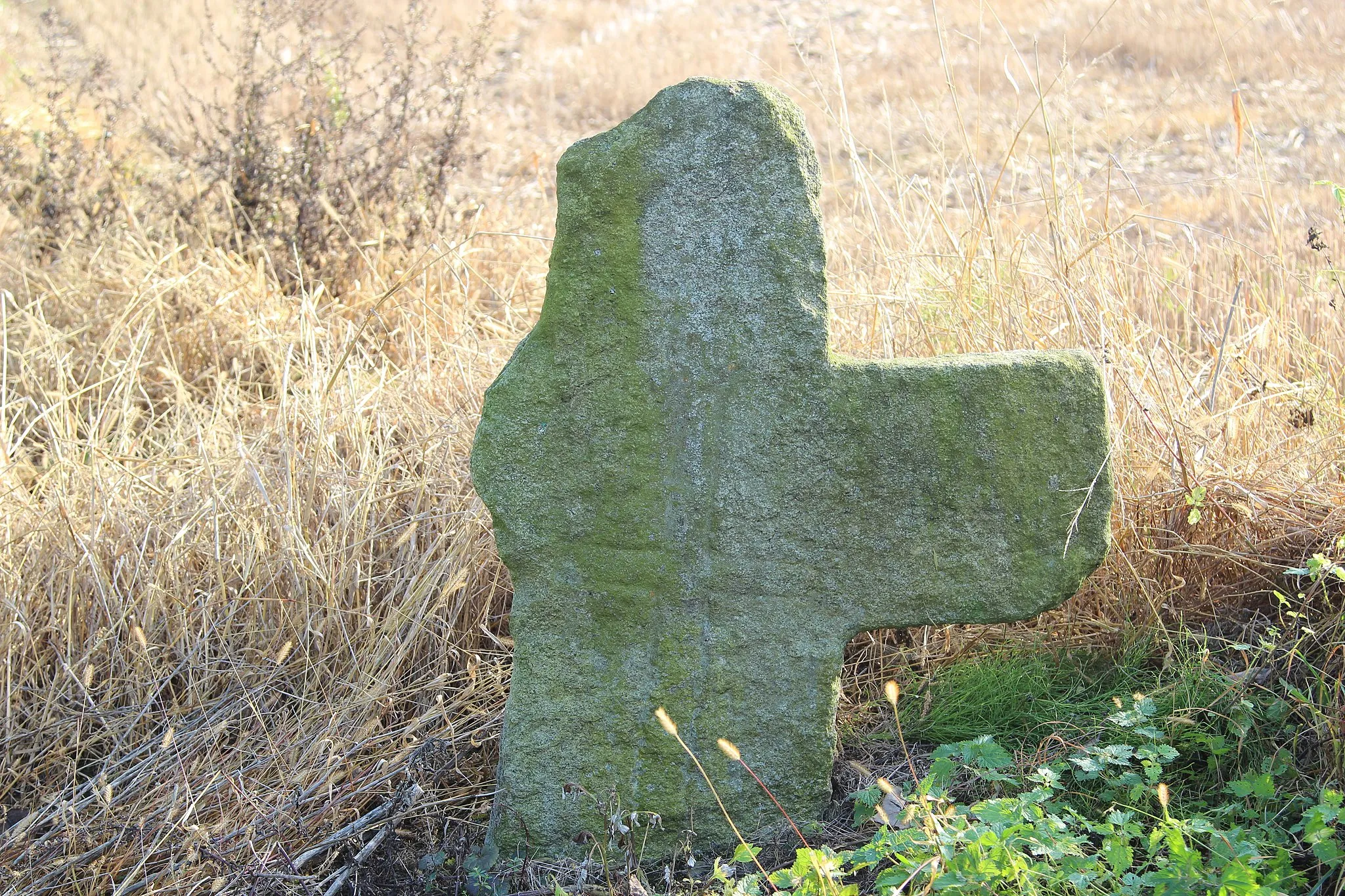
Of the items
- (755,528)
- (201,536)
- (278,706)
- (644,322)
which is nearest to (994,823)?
(755,528)

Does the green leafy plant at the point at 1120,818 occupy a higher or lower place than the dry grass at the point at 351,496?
lower

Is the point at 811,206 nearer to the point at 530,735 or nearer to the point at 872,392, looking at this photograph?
the point at 872,392

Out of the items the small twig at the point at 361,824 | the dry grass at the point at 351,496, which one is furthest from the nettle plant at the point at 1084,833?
the small twig at the point at 361,824

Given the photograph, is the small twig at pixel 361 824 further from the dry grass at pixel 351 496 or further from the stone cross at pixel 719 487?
the stone cross at pixel 719 487

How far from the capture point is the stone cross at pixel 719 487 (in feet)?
6.15

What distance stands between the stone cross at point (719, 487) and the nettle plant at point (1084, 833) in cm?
26

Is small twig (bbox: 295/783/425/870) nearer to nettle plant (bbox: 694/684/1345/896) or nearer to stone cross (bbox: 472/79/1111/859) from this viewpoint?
stone cross (bbox: 472/79/1111/859)

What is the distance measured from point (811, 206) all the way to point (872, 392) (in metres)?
0.33

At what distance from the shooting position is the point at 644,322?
189cm

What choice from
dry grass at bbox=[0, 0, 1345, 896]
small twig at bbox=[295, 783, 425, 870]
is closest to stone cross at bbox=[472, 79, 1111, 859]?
small twig at bbox=[295, 783, 425, 870]

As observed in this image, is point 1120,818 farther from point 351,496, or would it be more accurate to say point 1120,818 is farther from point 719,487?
point 351,496

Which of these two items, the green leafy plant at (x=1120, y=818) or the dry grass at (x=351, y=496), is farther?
the dry grass at (x=351, y=496)

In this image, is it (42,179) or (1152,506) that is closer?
(1152,506)

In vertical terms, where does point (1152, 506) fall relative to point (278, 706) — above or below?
above
